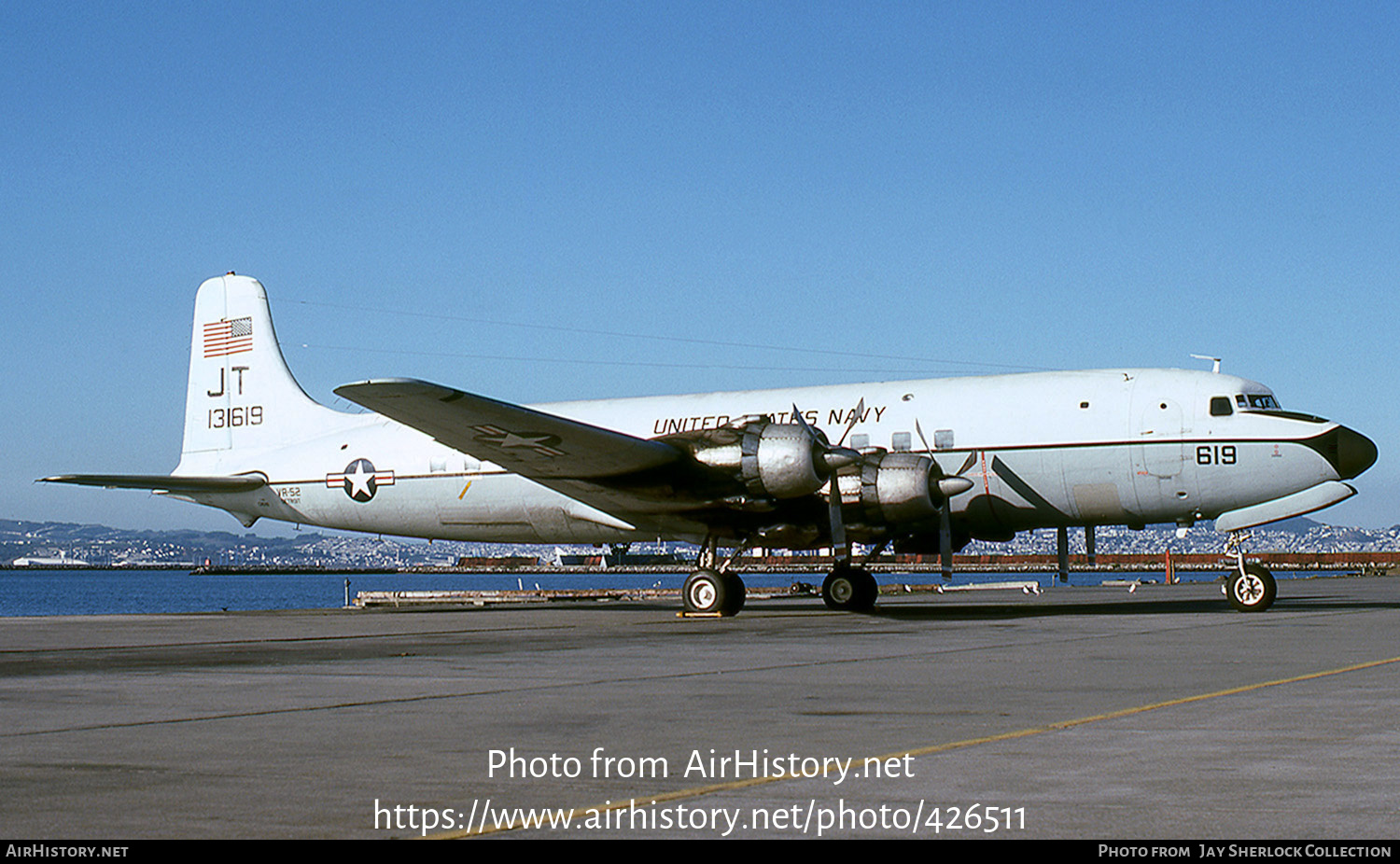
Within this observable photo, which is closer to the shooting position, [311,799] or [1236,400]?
[311,799]

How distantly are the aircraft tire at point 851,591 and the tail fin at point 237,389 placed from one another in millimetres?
13246

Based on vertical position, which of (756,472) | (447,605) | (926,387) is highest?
(926,387)

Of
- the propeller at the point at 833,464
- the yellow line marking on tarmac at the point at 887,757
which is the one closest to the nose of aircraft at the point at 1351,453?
the propeller at the point at 833,464

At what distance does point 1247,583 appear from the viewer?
24.4 m

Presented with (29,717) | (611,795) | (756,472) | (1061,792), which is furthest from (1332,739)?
(756,472)

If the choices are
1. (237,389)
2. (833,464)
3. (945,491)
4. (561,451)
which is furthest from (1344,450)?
(237,389)

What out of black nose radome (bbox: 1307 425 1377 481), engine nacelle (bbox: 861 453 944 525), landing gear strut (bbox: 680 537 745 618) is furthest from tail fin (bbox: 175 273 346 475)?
black nose radome (bbox: 1307 425 1377 481)

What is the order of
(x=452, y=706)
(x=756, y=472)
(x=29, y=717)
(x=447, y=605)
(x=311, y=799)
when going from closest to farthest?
(x=311, y=799), (x=29, y=717), (x=452, y=706), (x=756, y=472), (x=447, y=605)

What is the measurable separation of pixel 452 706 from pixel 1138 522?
58.1 feet

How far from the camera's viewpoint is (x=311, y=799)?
6309 millimetres

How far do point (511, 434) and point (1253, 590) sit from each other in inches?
546

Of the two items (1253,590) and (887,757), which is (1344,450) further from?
(887,757)

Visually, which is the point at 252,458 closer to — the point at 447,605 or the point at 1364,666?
the point at 447,605

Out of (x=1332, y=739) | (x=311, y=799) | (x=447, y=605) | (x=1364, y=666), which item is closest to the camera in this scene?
(x=311, y=799)
